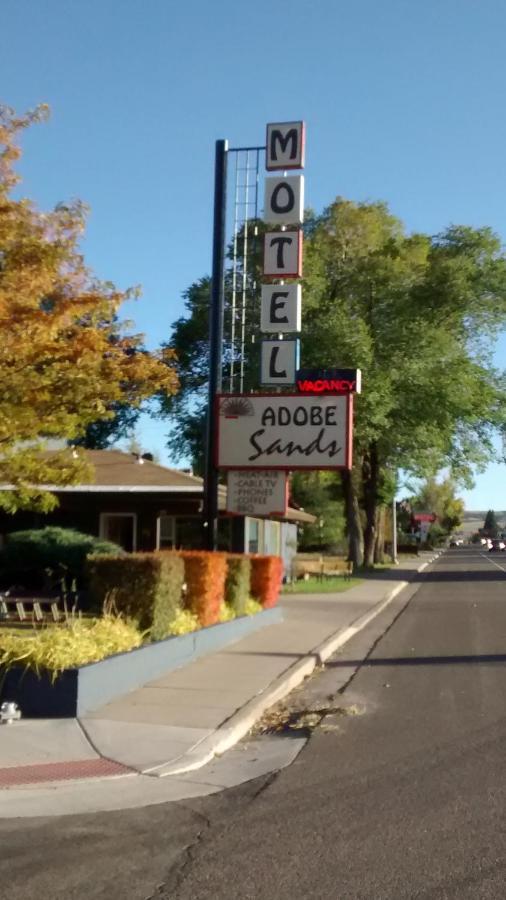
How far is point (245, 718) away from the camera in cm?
991

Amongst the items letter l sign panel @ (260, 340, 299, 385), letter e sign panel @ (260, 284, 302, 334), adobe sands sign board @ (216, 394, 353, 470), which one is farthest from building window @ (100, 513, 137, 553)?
letter e sign panel @ (260, 284, 302, 334)

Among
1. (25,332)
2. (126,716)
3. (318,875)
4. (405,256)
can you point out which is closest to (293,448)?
(25,332)

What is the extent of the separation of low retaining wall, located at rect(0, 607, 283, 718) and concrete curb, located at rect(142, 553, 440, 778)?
4.50 ft

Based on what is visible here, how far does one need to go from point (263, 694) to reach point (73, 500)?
15.6m

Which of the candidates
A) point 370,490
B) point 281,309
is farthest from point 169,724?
point 370,490

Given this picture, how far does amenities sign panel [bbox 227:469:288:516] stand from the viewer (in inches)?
702

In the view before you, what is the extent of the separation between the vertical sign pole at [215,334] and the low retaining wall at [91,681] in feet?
14.7

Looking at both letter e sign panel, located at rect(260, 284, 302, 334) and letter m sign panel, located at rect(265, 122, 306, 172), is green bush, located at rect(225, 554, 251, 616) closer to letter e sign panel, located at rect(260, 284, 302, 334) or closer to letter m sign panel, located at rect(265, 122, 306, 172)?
letter e sign panel, located at rect(260, 284, 302, 334)

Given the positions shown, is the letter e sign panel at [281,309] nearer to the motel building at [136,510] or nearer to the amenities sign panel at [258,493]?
the amenities sign panel at [258,493]

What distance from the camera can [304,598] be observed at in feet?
88.9

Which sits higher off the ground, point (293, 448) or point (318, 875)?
point (293, 448)

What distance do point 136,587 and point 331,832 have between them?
21.0ft

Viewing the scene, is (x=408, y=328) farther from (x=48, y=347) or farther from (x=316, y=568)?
(x=48, y=347)

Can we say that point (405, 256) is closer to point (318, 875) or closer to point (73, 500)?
point (73, 500)
